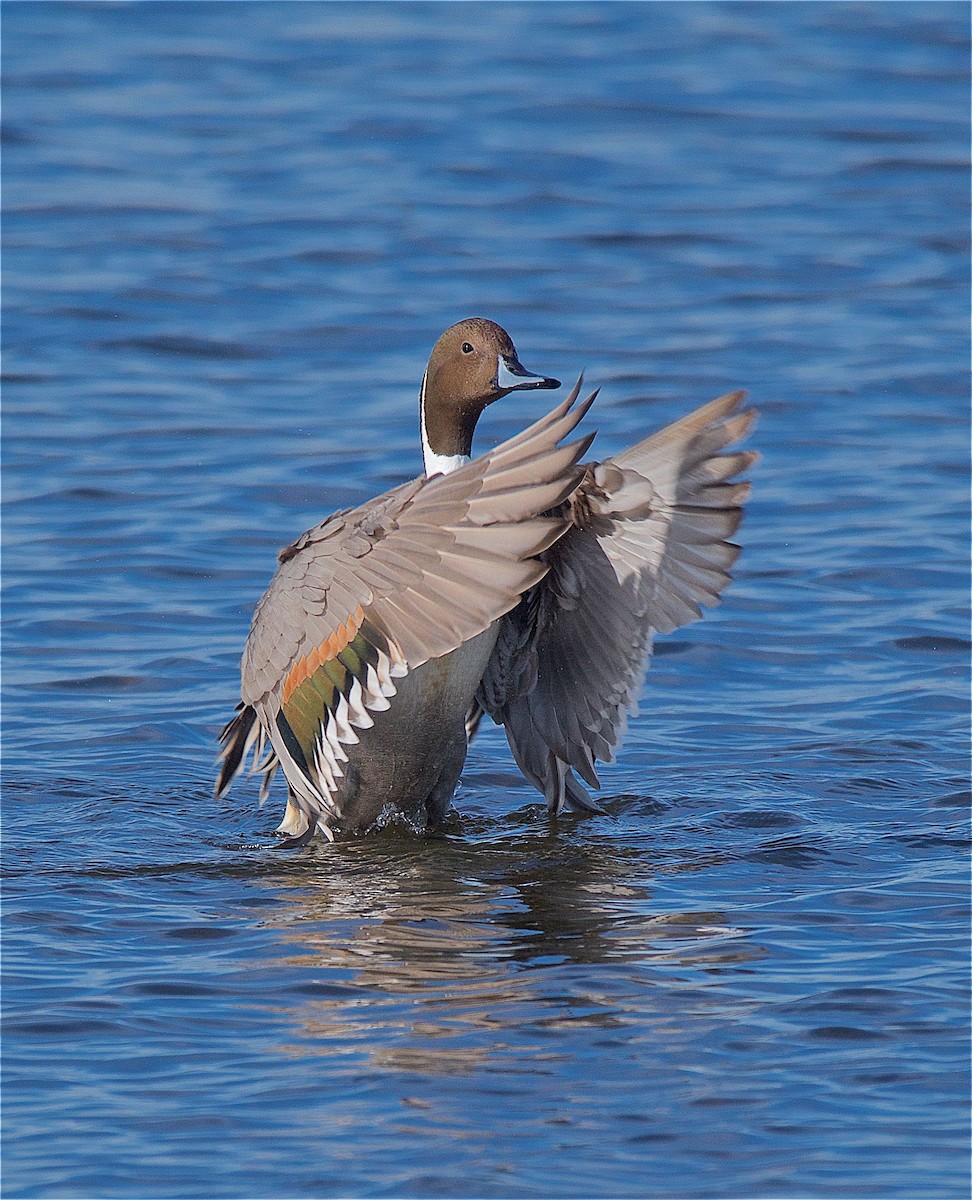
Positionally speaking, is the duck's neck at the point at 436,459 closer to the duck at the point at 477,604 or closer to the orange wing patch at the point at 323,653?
the duck at the point at 477,604

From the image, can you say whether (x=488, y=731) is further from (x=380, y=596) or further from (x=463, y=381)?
(x=380, y=596)

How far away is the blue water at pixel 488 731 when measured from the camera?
488 centimetres

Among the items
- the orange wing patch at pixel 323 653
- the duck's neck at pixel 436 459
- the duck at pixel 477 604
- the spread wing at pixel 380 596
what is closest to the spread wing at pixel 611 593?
the duck at pixel 477 604

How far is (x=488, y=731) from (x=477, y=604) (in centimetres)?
301

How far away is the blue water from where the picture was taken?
4883 millimetres

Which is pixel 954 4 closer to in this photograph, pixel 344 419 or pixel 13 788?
pixel 344 419

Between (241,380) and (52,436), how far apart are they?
143 cm

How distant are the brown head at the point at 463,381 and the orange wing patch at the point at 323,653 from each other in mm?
1006

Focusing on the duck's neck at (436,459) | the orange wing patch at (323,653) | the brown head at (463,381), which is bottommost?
the orange wing patch at (323,653)

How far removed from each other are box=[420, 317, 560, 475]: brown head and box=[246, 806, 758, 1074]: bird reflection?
136 centimetres

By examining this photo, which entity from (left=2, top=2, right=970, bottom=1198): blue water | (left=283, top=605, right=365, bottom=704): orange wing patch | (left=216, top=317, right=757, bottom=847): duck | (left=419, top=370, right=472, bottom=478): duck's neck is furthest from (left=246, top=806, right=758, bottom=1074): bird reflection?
(left=419, top=370, right=472, bottom=478): duck's neck

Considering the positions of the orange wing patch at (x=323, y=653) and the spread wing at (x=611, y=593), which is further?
the spread wing at (x=611, y=593)

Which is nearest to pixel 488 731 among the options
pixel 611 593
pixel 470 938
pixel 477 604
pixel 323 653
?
pixel 611 593

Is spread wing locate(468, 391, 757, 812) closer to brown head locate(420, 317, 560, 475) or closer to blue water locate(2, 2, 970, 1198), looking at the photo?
blue water locate(2, 2, 970, 1198)
